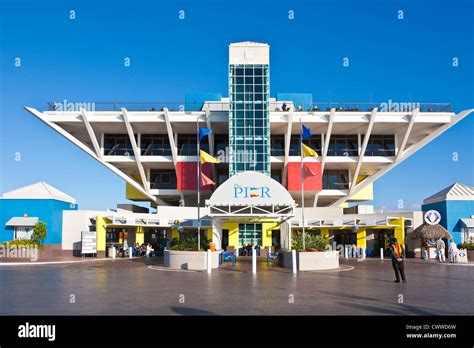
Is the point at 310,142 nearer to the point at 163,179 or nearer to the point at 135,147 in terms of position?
the point at 163,179

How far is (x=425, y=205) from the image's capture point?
142 feet

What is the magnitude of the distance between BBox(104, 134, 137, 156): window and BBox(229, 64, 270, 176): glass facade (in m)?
11.7

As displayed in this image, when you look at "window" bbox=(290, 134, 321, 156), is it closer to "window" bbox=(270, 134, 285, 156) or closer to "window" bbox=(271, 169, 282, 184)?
"window" bbox=(270, 134, 285, 156)

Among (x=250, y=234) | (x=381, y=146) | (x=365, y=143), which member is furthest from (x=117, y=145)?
(x=381, y=146)

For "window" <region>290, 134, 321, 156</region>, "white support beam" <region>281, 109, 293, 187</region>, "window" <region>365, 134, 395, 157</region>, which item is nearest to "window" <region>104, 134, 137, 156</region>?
"white support beam" <region>281, 109, 293, 187</region>

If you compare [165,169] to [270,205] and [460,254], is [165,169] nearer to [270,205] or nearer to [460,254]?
[270,205]

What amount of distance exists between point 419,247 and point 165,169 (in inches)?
1045

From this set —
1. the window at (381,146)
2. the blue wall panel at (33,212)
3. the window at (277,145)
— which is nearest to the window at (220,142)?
the window at (277,145)

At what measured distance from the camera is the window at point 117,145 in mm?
47125

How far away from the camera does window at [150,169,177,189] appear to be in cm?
4872

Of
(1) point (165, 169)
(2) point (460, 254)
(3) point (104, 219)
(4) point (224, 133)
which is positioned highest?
(4) point (224, 133)

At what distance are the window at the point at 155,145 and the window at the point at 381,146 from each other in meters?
21.0

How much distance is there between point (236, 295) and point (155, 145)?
114ft
